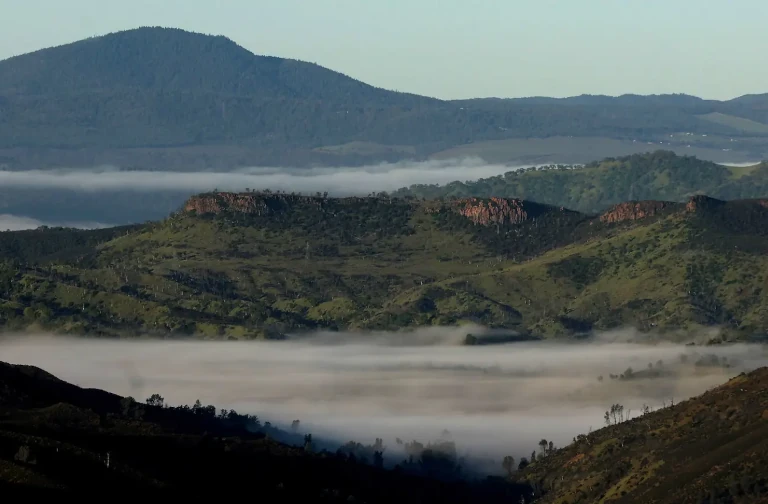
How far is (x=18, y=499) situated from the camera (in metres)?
183

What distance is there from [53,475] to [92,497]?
5142 mm

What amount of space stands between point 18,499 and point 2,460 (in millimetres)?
15531

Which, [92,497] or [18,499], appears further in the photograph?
[92,497]

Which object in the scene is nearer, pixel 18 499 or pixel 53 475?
pixel 18 499

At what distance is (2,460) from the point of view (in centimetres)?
19775

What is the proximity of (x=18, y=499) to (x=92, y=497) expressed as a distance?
605 inches

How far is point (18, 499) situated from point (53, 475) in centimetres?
1651

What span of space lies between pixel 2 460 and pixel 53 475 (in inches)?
215

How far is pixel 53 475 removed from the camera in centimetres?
19950

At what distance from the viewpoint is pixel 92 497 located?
648 ft
